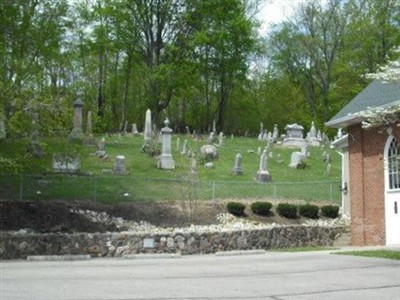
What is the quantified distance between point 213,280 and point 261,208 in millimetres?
12622

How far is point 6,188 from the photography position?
23844 mm

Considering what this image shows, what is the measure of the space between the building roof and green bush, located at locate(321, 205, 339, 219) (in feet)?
11.2

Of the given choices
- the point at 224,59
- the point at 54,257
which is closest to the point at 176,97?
the point at 224,59

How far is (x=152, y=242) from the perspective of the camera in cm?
1989

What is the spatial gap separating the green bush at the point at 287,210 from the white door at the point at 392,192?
12.0ft

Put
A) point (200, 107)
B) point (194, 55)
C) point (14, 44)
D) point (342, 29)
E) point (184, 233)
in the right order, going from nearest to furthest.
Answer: point (184, 233) → point (14, 44) → point (194, 55) → point (342, 29) → point (200, 107)

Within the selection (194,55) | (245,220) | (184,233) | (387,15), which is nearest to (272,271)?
(184,233)

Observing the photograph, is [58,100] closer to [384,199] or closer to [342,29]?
[384,199]

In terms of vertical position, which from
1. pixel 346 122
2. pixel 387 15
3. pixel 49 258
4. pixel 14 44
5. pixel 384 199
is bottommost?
pixel 49 258

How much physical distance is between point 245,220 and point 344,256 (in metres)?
7.01

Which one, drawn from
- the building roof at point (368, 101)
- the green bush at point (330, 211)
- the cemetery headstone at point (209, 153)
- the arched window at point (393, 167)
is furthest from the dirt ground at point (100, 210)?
the cemetery headstone at point (209, 153)

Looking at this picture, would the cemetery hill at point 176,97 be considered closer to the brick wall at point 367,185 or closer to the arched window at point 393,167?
the brick wall at point 367,185

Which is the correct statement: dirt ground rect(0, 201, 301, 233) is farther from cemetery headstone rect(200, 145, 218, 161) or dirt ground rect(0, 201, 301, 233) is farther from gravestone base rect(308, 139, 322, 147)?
gravestone base rect(308, 139, 322, 147)

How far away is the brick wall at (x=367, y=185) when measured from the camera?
75.5 ft
